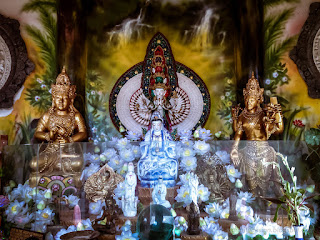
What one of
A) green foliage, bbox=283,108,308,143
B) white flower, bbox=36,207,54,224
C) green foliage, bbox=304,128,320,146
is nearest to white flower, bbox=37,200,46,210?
white flower, bbox=36,207,54,224

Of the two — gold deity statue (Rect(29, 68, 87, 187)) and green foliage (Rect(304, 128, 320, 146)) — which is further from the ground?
gold deity statue (Rect(29, 68, 87, 187))

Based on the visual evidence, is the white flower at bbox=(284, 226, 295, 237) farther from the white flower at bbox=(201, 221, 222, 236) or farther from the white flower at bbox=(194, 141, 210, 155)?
the white flower at bbox=(194, 141, 210, 155)

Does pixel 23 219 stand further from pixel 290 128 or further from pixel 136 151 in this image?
pixel 290 128

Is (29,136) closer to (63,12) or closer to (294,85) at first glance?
(63,12)

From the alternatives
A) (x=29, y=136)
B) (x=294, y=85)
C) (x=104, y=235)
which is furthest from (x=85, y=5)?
(x=104, y=235)

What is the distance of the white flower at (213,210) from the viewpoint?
3.58 metres

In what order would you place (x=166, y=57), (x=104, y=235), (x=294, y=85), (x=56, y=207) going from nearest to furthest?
(x=104, y=235)
(x=56, y=207)
(x=294, y=85)
(x=166, y=57)

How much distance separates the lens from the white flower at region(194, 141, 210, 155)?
12.5 ft

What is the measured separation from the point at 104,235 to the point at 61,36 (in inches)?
150

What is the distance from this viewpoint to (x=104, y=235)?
11.2ft

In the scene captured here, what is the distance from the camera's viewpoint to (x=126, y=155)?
4.00 metres

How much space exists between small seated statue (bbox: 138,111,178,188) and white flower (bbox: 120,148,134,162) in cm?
18

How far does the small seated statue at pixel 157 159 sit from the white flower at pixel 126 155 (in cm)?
18

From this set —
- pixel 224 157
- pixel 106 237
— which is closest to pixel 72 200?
pixel 106 237
